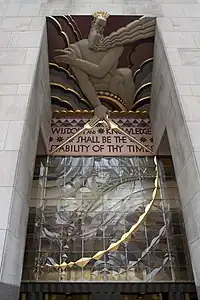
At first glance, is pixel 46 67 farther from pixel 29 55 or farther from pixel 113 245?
pixel 113 245

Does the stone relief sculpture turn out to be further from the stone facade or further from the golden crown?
the stone facade

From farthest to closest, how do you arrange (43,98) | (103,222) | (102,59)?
(102,59) → (43,98) → (103,222)

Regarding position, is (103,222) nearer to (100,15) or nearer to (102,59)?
(102,59)

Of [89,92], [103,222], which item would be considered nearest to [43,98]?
[89,92]

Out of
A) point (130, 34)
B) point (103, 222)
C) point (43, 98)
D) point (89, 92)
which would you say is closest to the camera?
point (103, 222)

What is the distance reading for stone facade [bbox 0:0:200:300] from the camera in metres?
2.97

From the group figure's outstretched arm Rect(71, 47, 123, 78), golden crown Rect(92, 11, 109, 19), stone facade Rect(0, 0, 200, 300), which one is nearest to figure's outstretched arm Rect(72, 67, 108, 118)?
figure's outstretched arm Rect(71, 47, 123, 78)

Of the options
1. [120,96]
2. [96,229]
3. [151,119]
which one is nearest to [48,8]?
[120,96]

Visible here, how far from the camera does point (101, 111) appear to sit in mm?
5355

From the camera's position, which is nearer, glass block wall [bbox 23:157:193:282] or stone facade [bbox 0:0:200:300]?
stone facade [bbox 0:0:200:300]

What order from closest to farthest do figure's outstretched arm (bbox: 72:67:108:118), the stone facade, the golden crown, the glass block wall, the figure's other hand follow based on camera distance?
the stone facade
the glass block wall
the golden crown
figure's outstretched arm (bbox: 72:67:108:118)
the figure's other hand

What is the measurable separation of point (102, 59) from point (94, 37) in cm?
42

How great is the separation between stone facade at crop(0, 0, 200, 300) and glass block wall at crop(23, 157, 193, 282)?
2.18 feet

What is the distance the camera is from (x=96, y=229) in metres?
4.27
